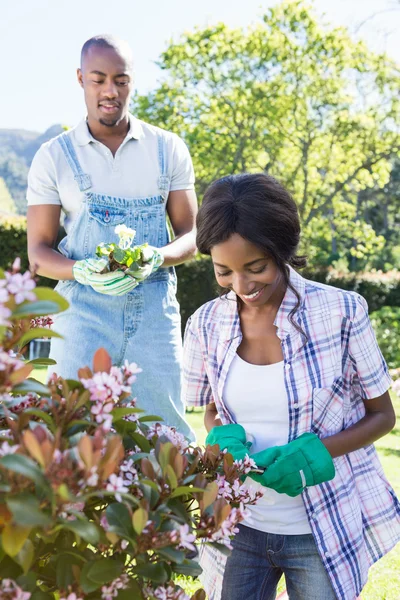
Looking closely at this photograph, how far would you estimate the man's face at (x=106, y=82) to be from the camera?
9.15 feet

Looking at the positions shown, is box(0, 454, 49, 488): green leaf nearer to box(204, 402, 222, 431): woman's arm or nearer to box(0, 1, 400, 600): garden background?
box(204, 402, 222, 431): woman's arm

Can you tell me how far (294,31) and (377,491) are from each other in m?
12.7

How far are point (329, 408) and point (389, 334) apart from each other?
A: 899 cm

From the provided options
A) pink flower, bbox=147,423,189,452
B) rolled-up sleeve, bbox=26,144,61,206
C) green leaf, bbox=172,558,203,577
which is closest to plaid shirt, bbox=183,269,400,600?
pink flower, bbox=147,423,189,452

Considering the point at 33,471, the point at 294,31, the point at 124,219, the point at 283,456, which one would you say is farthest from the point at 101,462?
the point at 294,31

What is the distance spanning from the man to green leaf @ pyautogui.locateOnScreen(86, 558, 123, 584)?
1.79 metres

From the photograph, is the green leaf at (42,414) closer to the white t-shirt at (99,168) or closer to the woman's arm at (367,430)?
the woman's arm at (367,430)

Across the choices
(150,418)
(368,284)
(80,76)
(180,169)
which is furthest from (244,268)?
(368,284)

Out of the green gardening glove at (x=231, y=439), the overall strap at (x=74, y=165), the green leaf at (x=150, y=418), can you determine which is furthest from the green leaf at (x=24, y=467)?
the overall strap at (x=74, y=165)

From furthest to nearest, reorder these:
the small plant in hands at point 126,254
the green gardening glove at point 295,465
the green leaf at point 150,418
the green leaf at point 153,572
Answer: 1. the small plant in hands at point 126,254
2. the green gardening glove at point 295,465
3. the green leaf at point 150,418
4. the green leaf at point 153,572

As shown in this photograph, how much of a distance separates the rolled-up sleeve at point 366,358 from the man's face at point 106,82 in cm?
137

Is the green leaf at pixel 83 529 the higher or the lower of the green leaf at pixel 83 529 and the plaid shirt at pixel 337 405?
the higher

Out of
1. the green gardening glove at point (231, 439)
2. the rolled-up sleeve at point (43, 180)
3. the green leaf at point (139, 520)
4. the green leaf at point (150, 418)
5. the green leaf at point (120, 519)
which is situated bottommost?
the green gardening glove at point (231, 439)

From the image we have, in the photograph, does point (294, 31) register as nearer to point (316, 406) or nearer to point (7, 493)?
point (316, 406)
